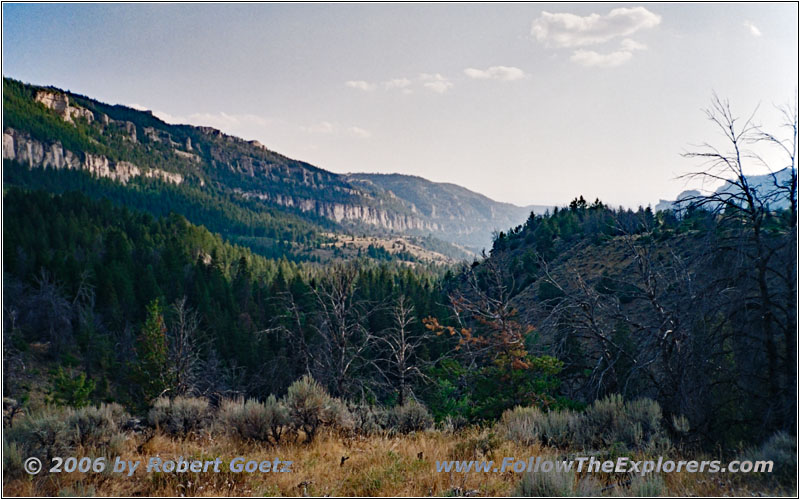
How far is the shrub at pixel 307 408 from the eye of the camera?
7.75 m

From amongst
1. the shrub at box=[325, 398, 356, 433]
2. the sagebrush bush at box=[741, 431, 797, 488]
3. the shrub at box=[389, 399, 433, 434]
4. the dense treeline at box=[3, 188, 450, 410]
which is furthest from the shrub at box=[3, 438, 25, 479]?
the dense treeline at box=[3, 188, 450, 410]

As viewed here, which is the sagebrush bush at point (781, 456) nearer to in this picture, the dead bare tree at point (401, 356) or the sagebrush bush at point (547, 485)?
the sagebrush bush at point (547, 485)

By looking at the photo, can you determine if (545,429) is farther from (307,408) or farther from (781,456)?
(307,408)

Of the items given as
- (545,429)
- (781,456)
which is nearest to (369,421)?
(545,429)

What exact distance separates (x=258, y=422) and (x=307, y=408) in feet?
2.88

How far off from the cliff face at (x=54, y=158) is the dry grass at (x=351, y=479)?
17169 cm

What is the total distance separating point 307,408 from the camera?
25.7ft

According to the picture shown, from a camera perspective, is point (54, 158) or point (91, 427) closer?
point (91, 427)

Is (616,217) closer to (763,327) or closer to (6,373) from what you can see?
(763,327)

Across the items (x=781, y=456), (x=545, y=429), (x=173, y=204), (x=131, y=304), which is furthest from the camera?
(x=173, y=204)

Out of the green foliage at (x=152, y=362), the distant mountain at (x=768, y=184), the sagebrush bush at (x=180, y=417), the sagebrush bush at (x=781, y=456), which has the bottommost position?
the green foliage at (x=152, y=362)

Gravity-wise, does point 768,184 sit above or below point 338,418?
above

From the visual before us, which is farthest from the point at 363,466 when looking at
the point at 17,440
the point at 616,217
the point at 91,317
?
the point at 91,317

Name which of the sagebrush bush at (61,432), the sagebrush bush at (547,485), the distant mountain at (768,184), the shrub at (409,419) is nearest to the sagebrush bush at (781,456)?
the sagebrush bush at (547,485)
